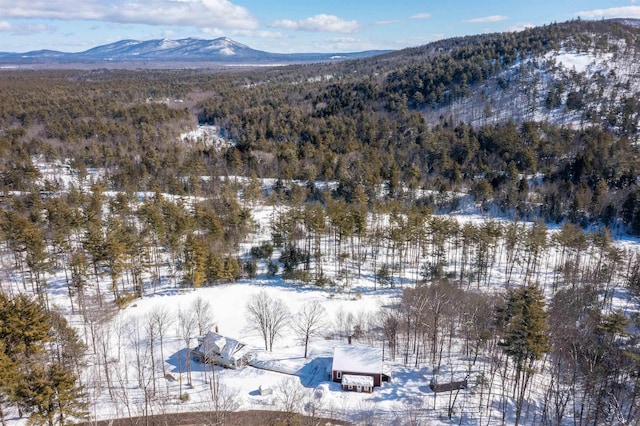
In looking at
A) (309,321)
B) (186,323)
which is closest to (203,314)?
(186,323)

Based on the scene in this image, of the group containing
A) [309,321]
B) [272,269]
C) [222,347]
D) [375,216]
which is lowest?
[272,269]

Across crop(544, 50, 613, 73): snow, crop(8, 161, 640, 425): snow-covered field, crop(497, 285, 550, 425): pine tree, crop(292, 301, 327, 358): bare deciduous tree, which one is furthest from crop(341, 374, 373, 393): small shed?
crop(544, 50, 613, 73): snow

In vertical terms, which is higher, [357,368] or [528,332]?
[528,332]

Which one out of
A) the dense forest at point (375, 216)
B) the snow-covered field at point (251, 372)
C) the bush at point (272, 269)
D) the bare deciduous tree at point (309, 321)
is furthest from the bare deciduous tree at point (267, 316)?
the dense forest at point (375, 216)

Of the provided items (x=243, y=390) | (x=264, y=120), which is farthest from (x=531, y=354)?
(x=264, y=120)

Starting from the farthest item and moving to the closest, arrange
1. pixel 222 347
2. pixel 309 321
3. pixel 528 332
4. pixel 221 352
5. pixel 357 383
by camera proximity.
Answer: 1. pixel 309 321
2. pixel 222 347
3. pixel 221 352
4. pixel 357 383
5. pixel 528 332

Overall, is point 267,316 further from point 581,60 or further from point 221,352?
point 581,60

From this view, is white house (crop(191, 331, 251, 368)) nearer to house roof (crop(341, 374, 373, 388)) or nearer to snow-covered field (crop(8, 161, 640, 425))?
snow-covered field (crop(8, 161, 640, 425))
